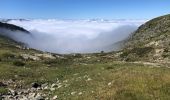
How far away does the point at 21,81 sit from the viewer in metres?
42.5

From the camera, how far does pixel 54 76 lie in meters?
45.0

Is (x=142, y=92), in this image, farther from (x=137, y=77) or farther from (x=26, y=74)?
(x=26, y=74)

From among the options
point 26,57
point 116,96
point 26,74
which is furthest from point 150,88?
point 26,57

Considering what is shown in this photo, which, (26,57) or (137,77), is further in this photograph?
(26,57)

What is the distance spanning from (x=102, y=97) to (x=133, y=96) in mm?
2066

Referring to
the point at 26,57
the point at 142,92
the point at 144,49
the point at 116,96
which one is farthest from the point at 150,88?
the point at 144,49

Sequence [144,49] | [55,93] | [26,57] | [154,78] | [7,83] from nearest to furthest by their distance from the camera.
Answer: [154,78] < [55,93] < [7,83] < [26,57] < [144,49]

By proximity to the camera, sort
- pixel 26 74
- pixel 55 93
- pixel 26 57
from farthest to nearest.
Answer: pixel 26 57, pixel 26 74, pixel 55 93

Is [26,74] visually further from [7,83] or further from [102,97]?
[102,97]

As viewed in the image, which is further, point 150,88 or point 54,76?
point 54,76

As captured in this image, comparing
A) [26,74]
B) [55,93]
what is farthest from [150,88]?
[26,74]

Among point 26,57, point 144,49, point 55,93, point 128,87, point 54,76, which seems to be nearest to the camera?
point 128,87

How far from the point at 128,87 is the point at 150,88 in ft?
5.34

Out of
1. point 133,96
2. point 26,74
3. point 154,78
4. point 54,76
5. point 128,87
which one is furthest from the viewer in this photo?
point 26,74
